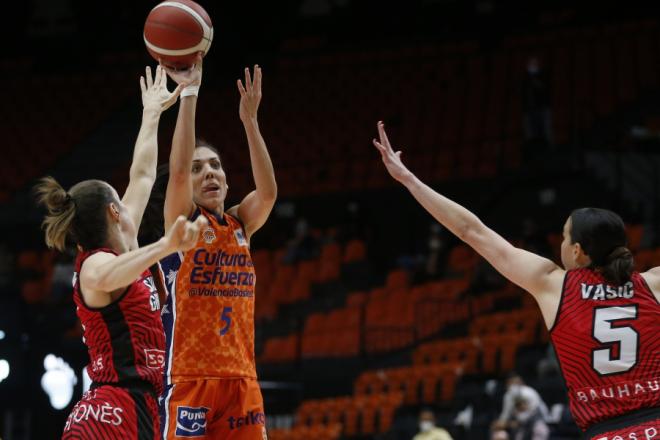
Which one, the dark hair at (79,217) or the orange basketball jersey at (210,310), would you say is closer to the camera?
the dark hair at (79,217)

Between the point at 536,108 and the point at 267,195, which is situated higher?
the point at 536,108

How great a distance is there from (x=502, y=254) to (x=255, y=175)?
166cm

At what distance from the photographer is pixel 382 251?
20047 mm

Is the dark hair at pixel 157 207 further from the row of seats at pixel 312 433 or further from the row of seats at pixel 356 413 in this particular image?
the row of seats at pixel 356 413

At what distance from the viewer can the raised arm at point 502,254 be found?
4.47 m

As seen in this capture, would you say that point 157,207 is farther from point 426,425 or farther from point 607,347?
point 426,425

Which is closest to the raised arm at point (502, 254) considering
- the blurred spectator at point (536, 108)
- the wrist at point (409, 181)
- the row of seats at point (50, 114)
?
the wrist at point (409, 181)

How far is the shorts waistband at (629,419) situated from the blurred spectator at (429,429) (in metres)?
7.55

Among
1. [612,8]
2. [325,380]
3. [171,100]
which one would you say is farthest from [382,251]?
[171,100]

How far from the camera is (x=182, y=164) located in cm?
528

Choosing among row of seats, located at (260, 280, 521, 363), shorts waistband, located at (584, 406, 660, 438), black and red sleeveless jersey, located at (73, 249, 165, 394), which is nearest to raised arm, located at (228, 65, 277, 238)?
black and red sleeveless jersey, located at (73, 249, 165, 394)

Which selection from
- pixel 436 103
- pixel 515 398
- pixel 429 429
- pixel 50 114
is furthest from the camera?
pixel 50 114

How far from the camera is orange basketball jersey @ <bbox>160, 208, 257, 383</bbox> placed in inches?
208

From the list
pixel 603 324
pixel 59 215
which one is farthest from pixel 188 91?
pixel 603 324
